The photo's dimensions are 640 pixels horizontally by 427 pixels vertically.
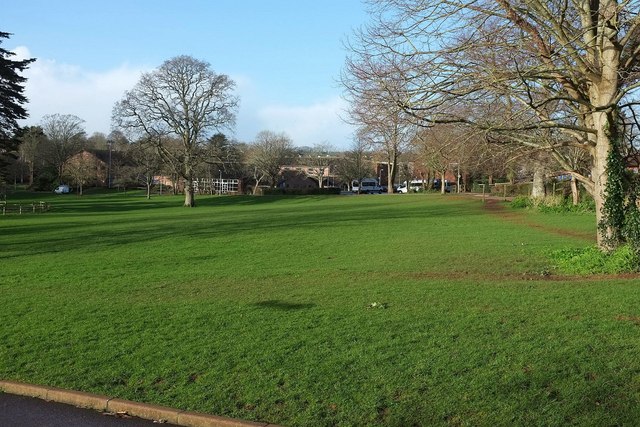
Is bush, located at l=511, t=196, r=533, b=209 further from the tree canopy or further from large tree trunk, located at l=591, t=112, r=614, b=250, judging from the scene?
the tree canopy

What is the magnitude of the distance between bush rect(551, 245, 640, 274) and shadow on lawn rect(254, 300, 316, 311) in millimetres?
6646

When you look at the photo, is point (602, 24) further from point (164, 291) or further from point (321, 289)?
point (164, 291)

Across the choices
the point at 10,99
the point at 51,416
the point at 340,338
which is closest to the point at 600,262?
the point at 340,338

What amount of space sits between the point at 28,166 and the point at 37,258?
303ft

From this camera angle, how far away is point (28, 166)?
10012 centimetres

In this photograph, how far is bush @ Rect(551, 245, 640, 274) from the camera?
40.3ft

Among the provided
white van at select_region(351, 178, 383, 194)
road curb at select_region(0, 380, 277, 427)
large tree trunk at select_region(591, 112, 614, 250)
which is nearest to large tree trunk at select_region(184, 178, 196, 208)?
white van at select_region(351, 178, 383, 194)

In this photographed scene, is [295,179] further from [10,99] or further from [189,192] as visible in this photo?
[10,99]

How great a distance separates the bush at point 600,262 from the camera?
40.3ft

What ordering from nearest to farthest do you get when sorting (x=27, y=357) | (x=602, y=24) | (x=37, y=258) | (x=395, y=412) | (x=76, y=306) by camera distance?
1. (x=395, y=412)
2. (x=27, y=357)
3. (x=76, y=306)
4. (x=602, y=24)
5. (x=37, y=258)

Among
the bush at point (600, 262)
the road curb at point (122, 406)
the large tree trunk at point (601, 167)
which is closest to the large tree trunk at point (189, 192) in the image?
the bush at point (600, 262)

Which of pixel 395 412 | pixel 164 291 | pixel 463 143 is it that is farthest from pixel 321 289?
pixel 395 412

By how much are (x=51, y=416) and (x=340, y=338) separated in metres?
3.33

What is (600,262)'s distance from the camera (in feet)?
42.0
